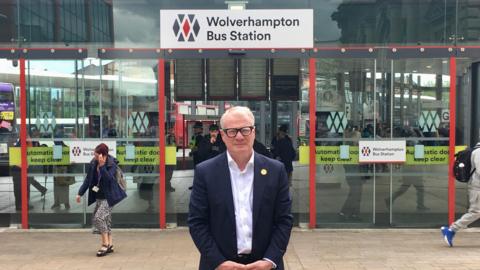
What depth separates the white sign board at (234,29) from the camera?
331 inches

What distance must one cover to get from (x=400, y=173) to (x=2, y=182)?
6537 mm

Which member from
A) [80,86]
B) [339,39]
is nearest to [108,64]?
[80,86]

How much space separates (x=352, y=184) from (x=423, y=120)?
5.03 feet

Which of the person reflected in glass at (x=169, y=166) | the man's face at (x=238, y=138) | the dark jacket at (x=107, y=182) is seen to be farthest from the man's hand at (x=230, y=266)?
the person reflected in glass at (x=169, y=166)

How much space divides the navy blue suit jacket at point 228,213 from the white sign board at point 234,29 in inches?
213

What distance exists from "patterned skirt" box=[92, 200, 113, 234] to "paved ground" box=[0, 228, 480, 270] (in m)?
0.35

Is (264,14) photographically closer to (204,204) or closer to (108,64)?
(108,64)

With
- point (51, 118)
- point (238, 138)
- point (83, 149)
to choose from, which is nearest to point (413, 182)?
point (83, 149)

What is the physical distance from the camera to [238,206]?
10.4 feet

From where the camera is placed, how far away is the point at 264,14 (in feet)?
27.6

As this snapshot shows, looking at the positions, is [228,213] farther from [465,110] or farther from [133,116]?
[465,110]

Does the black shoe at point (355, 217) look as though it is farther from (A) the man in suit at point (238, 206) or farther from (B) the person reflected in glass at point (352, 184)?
(A) the man in suit at point (238, 206)

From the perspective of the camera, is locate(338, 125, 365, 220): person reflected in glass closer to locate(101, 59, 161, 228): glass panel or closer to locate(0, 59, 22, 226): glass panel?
locate(101, 59, 161, 228): glass panel

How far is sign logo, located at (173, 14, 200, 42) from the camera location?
8.43 metres
